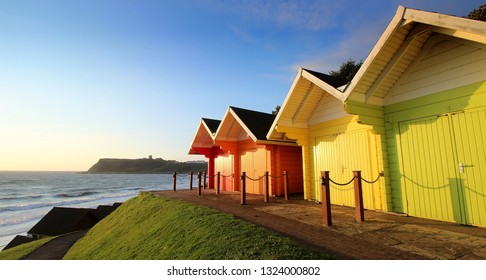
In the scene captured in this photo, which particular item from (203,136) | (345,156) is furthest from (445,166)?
(203,136)

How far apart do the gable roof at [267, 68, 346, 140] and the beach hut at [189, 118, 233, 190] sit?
647cm

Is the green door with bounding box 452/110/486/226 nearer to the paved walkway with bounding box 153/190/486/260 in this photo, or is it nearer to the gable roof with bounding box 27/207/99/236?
the paved walkway with bounding box 153/190/486/260

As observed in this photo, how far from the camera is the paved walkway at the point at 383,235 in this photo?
159 inches

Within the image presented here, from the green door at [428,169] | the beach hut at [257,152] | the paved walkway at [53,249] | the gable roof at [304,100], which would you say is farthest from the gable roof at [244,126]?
the paved walkway at [53,249]

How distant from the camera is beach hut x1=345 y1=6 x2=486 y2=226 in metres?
5.65

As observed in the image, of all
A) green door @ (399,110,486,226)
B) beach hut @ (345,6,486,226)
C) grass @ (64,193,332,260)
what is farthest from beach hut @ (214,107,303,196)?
green door @ (399,110,486,226)

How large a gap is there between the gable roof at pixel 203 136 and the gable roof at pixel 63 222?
9.60 meters

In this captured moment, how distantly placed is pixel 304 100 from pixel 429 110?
452 cm

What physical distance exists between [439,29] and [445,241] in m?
4.73

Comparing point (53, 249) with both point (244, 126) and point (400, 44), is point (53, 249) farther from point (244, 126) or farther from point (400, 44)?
point (400, 44)

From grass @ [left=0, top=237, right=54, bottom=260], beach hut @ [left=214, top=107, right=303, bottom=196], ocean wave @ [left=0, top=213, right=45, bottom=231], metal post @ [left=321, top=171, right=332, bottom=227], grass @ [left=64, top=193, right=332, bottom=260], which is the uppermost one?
beach hut @ [left=214, top=107, right=303, bottom=196]

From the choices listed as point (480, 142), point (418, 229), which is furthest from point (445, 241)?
point (480, 142)

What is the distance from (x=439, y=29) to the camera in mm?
5699

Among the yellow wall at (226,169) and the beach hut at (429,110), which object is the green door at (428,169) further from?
the yellow wall at (226,169)
